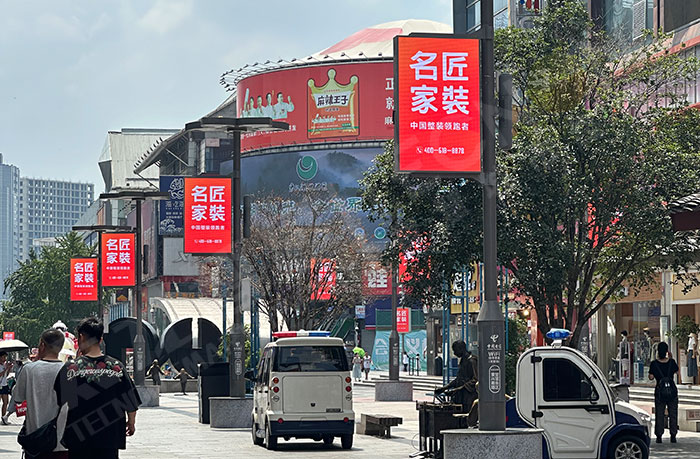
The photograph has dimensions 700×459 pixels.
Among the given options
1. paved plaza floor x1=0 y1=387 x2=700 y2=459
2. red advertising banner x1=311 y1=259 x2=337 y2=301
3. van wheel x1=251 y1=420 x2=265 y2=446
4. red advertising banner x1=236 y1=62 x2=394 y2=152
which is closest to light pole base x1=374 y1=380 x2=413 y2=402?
paved plaza floor x1=0 y1=387 x2=700 y2=459

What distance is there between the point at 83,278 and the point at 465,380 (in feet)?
141

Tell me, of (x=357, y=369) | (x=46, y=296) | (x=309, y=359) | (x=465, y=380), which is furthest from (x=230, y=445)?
(x=46, y=296)

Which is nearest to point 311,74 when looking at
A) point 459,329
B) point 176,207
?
point 176,207

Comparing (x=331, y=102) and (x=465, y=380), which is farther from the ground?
(x=331, y=102)

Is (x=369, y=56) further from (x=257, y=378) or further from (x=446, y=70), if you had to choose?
(x=446, y=70)

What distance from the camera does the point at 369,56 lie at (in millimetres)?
101812

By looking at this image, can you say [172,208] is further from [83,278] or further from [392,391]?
[392,391]

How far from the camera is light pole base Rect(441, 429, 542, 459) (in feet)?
45.8

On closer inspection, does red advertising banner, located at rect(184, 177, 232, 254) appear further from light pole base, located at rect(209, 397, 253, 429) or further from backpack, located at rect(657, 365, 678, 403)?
backpack, located at rect(657, 365, 678, 403)

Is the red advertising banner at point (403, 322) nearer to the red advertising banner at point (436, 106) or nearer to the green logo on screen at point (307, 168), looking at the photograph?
the green logo on screen at point (307, 168)

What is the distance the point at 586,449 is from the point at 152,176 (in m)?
132

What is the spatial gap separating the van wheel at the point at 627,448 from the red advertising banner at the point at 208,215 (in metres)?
14.7

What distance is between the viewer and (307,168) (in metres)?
99.5

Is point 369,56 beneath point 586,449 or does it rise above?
above
